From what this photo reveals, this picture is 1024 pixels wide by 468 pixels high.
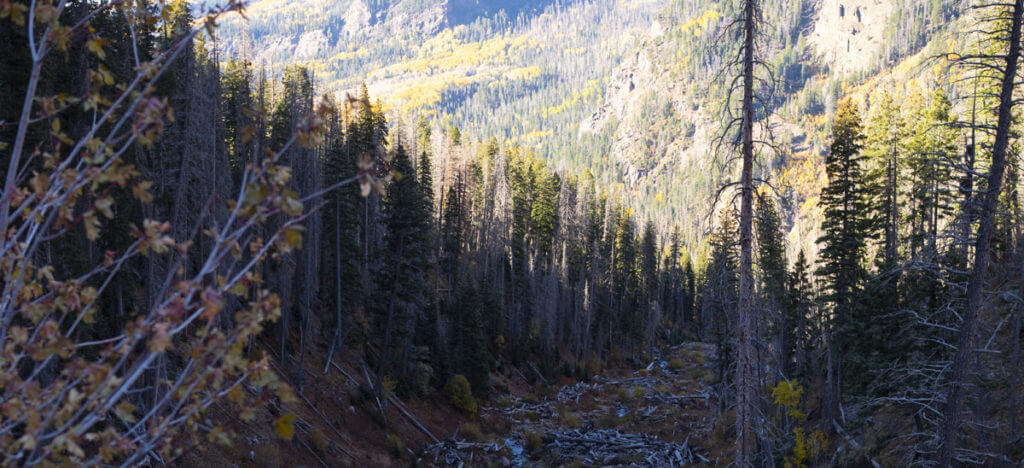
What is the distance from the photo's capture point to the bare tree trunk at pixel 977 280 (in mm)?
8336

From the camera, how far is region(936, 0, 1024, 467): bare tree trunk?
8.34 m

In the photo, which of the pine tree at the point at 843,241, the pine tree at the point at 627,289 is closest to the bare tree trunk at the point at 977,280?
the pine tree at the point at 843,241

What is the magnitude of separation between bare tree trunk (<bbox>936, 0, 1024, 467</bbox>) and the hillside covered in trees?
4 centimetres

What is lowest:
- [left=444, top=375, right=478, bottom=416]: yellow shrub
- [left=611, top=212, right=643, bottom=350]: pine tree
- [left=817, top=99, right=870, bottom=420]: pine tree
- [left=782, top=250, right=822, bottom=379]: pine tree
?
[left=611, top=212, right=643, bottom=350]: pine tree

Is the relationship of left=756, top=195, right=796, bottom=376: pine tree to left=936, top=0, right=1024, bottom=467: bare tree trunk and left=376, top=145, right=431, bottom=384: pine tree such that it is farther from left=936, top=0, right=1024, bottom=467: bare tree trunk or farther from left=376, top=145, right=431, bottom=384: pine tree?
left=376, top=145, right=431, bottom=384: pine tree

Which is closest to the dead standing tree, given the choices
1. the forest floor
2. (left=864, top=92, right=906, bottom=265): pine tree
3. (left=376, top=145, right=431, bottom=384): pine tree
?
the forest floor

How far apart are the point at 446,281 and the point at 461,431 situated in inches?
847

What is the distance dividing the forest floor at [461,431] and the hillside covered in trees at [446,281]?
6.5 inches

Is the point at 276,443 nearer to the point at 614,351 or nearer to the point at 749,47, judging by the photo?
the point at 749,47

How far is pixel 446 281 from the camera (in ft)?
155

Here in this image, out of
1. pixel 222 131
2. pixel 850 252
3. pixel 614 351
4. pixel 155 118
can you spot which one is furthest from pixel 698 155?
pixel 155 118

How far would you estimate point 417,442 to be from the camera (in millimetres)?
24109

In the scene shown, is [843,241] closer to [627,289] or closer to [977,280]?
[977,280]

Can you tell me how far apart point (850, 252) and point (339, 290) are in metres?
21.7
